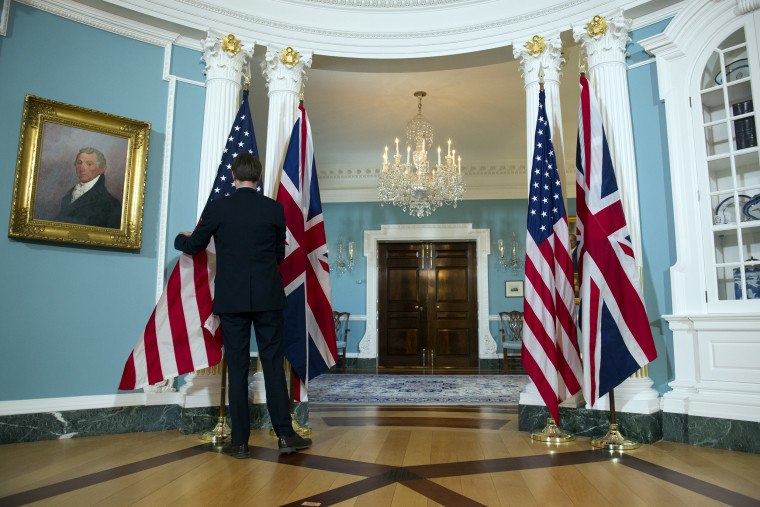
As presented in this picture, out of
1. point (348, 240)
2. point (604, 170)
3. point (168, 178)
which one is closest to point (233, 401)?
point (168, 178)

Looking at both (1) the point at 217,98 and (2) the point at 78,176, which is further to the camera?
(1) the point at 217,98

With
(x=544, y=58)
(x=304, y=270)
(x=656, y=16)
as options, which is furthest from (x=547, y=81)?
(x=304, y=270)

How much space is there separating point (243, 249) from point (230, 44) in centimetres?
229

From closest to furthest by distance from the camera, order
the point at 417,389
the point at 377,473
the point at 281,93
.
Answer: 1. the point at 377,473
2. the point at 281,93
3. the point at 417,389

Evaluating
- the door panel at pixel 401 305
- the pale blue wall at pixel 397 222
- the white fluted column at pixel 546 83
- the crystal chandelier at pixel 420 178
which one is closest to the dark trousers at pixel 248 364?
the white fluted column at pixel 546 83

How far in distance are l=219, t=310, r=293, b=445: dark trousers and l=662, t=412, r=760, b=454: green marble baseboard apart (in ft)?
8.84

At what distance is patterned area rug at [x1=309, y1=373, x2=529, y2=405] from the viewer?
5756 millimetres

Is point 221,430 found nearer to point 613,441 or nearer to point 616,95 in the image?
point 613,441

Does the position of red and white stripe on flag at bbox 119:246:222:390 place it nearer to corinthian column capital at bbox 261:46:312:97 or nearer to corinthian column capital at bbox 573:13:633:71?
corinthian column capital at bbox 261:46:312:97

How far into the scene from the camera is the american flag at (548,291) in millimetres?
3629

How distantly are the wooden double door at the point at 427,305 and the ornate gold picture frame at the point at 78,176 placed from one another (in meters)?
Answer: 6.49

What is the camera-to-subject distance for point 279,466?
2842mm

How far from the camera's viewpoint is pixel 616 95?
13.4ft

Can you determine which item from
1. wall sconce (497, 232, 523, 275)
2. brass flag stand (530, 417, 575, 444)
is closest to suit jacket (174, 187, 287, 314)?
brass flag stand (530, 417, 575, 444)
